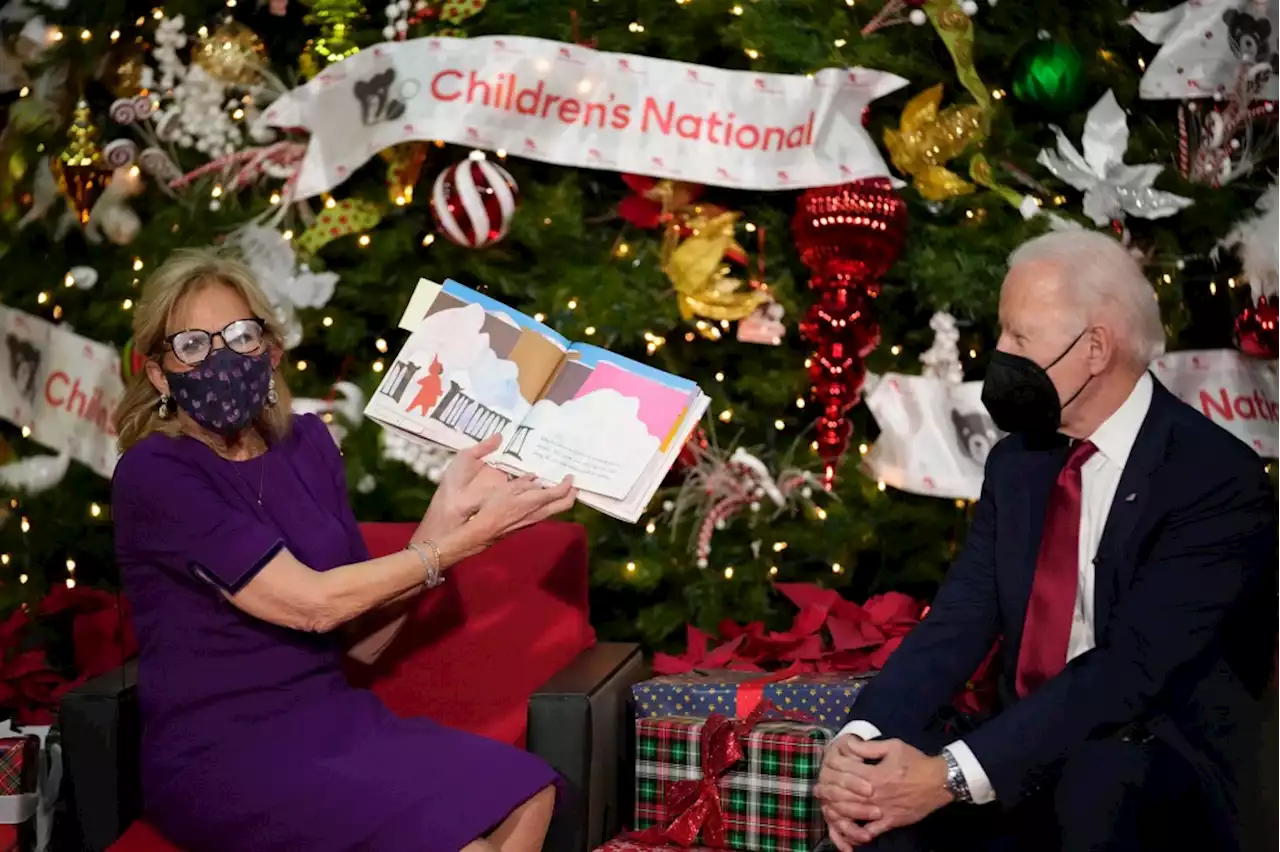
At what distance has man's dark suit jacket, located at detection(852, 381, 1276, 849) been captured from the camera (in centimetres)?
216

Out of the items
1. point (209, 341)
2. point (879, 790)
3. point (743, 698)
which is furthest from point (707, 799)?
point (209, 341)

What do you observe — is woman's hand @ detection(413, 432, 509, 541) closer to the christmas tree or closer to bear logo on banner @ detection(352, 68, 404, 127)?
the christmas tree

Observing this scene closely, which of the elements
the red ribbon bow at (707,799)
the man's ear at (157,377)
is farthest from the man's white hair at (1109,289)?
the man's ear at (157,377)

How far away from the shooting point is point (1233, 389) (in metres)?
3.23

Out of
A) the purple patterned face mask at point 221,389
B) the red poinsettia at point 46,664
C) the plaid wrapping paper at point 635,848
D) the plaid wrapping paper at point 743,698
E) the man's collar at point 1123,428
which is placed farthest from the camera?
the red poinsettia at point 46,664

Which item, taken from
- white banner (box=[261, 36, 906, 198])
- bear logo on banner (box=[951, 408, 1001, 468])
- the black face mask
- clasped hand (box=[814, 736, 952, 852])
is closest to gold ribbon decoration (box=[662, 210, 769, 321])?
white banner (box=[261, 36, 906, 198])

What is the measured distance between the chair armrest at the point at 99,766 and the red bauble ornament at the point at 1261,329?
2549 millimetres

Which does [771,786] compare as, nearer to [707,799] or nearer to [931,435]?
[707,799]

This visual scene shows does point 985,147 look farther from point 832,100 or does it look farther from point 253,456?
point 253,456

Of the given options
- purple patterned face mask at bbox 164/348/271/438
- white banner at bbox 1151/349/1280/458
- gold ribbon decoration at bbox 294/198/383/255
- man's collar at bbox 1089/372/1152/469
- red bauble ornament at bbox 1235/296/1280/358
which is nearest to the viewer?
man's collar at bbox 1089/372/1152/469

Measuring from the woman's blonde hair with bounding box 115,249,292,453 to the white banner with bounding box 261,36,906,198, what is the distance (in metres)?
0.95

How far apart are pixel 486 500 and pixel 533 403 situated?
0.21m

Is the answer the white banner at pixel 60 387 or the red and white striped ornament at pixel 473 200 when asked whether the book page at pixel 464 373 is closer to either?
the red and white striped ornament at pixel 473 200

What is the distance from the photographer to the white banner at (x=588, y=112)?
337 cm
